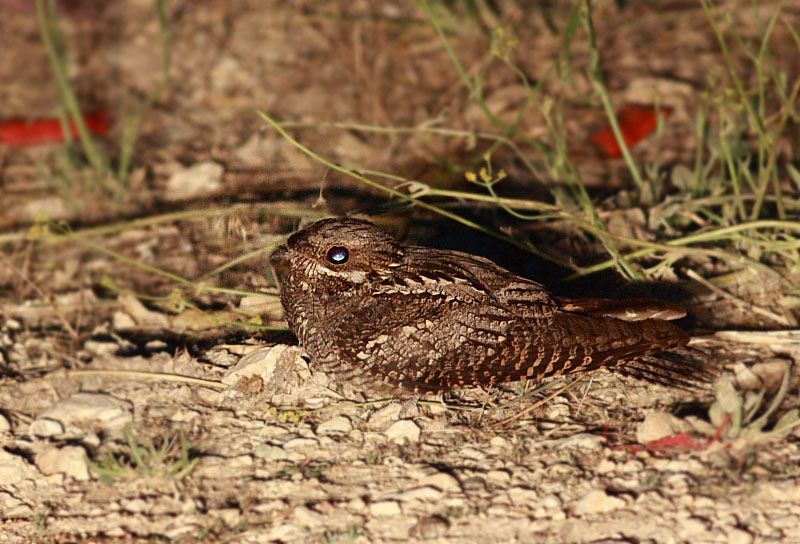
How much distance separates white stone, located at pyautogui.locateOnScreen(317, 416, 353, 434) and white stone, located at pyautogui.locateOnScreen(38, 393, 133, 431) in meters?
0.72

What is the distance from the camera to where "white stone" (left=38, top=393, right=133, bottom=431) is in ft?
12.0

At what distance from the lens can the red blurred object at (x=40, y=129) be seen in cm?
597

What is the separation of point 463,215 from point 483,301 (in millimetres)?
999

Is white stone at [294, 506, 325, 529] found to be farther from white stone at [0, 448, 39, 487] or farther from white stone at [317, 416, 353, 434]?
white stone at [0, 448, 39, 487]

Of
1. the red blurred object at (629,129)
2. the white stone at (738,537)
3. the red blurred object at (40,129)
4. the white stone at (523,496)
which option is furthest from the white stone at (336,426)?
the red blurred object at (40,129)

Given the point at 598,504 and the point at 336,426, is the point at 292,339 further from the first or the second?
Answer: the point at 598,504

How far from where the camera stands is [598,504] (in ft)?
9.89

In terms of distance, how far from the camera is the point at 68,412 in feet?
12.1

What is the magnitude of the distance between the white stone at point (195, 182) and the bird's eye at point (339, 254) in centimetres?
172

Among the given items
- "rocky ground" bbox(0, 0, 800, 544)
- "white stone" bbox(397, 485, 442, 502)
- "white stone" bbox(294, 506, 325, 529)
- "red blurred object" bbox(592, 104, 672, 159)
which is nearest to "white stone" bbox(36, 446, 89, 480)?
"rocky ground" bbox(0, 0, 800, 544)

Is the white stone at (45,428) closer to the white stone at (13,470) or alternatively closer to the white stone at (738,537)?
the white stone at (13,470)

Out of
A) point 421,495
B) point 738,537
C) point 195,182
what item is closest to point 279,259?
point 421,495

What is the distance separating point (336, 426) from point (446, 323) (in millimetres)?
522

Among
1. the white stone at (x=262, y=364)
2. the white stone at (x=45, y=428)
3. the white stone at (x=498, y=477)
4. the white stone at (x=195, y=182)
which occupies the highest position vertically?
the white stone at (x=195, y=182)
